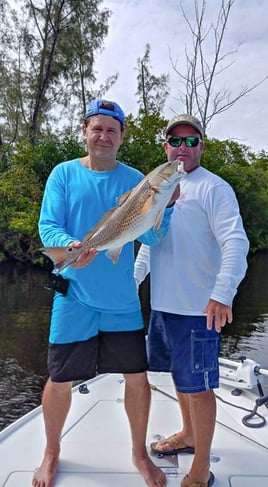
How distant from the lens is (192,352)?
208 cm

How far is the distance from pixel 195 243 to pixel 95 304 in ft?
1.85

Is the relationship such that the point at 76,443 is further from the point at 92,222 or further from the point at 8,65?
the point at 8,65

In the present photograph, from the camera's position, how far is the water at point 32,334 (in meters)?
5.86

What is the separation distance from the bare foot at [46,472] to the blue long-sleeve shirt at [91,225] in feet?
2.48

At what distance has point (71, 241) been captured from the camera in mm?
1951

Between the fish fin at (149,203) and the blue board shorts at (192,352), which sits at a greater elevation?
the fish fin at (149,203)

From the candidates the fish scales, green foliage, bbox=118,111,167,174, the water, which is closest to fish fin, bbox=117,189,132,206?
the fish scales

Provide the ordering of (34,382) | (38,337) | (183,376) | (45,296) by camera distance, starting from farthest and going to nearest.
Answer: (45,296) < (38,337) < (34,382) < (183,376)

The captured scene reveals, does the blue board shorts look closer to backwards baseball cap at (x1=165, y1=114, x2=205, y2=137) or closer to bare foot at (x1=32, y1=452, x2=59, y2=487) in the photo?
bare foot at (x1=32, y1=452, x2=59, y2=487)

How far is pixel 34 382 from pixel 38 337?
79.1 inches

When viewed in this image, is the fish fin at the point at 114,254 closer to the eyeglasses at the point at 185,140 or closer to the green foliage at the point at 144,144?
the eyeglasses at the point at 185,140

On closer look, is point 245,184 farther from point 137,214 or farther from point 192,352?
point 137,214

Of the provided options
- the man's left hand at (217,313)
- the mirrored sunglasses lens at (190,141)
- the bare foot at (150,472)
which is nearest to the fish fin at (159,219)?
the man's left hand at (217,313)

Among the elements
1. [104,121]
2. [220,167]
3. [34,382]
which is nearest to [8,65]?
[220,167]
